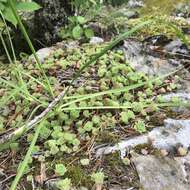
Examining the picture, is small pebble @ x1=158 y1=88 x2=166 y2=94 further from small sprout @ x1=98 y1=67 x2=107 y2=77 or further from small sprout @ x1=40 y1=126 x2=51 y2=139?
small sprout @ x1=40 y1=126 x2=51 y2=139

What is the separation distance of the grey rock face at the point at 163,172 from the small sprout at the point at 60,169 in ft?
1.06

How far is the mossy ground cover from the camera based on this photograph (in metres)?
1.75

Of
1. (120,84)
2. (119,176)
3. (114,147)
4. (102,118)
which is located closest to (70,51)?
(120,84)

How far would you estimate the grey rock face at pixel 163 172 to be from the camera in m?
1.67

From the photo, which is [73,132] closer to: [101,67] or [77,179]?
[77,179]

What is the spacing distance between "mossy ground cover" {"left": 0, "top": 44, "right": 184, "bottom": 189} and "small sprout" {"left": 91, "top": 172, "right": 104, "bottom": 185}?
A: 30 mm

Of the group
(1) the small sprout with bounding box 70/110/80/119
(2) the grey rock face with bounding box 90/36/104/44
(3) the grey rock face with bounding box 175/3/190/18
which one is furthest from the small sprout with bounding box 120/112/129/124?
(3) the grey rock face with bounding box 175/3/190/18

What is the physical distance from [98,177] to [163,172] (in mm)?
296

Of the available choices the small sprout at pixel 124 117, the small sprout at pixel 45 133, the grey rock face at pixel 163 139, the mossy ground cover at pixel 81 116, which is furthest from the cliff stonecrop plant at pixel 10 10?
the grey rock face at pixel 163 139

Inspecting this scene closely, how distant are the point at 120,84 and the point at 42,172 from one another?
30.1 inches

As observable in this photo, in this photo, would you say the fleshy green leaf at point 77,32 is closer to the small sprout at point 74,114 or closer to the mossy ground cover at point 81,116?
the mossy ground cover at point 81,116

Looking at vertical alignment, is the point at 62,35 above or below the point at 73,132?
below

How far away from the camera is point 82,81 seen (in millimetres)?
2352

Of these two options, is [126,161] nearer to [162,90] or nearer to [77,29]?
[162,90]
